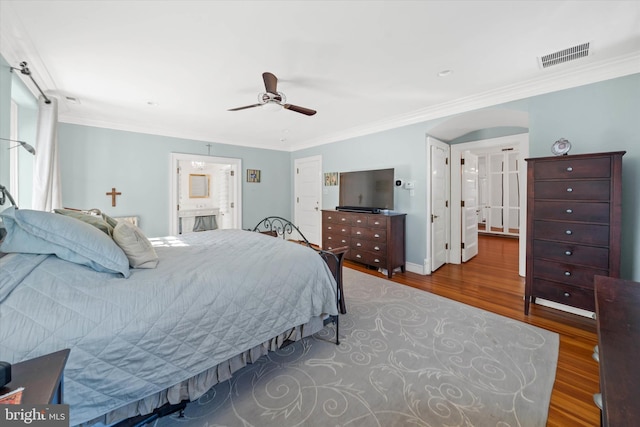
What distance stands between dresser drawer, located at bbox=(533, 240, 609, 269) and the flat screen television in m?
1.95

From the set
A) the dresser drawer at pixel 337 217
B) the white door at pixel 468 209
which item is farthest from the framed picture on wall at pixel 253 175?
the white door at pixel 468 209

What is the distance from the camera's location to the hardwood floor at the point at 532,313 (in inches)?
62.4

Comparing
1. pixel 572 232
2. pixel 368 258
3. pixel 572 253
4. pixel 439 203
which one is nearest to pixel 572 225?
pixel 572 232

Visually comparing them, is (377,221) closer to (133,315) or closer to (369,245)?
(369,245)

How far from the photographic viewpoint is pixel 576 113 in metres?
2.71

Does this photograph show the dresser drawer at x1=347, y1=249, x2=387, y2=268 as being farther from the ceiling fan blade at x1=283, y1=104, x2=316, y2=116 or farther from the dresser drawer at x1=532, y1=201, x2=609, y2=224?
the ceiling fan blade at x1=283, y1=104, x2=316, y2=116

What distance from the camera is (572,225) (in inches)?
94.7

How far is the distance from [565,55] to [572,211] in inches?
57.3

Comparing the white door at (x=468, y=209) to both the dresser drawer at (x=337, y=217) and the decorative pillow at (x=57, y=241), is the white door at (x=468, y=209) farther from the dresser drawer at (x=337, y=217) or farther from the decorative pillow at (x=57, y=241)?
the decorative pillow at (x=57, y=241)

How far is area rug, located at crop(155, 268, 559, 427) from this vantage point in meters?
1.49

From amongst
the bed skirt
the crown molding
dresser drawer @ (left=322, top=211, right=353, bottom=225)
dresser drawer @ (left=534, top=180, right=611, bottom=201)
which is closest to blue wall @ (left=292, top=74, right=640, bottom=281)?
the crown molding

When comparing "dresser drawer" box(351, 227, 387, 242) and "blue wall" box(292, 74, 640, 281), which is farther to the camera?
"dresser drawer" box(351, 227, 387, 242)

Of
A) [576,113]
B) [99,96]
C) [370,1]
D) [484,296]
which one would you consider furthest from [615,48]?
[99,96]

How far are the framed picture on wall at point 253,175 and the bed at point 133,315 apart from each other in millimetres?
4248
